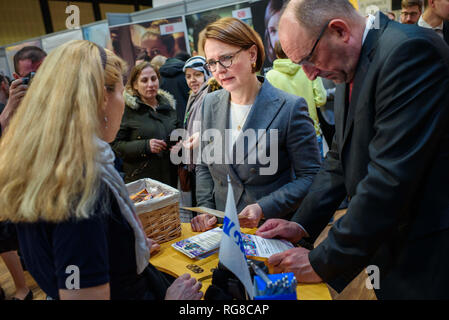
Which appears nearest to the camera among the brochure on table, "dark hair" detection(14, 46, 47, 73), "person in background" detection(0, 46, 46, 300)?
the brochure on table

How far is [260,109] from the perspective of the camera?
80.0 inches

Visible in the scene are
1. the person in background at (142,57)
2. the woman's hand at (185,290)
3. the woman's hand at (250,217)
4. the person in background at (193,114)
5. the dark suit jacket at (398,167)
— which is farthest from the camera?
the person in background at (142,57)

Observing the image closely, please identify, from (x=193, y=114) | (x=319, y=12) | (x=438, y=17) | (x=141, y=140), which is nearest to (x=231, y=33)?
(x=319, y=12)

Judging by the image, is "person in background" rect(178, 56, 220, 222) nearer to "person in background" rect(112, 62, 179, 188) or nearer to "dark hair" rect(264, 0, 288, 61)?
"person in background" rect(112, 62, 179, 188)

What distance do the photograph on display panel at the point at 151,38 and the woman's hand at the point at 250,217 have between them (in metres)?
4.90

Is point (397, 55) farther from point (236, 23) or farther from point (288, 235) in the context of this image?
point (236, 23)

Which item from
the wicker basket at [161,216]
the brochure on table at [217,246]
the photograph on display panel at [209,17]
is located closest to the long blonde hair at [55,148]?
the wicker basket at [161,216]

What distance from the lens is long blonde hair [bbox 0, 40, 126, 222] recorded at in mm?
934

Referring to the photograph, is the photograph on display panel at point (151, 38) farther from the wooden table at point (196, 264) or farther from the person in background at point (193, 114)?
the wooden table at point (196, 264)

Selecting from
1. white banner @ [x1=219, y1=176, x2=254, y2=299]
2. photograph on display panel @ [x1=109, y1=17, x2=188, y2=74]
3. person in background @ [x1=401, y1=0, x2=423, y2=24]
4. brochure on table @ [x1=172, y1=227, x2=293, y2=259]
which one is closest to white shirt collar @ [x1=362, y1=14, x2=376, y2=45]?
white banner @ [x1=219, y1=176, x2=254, y2=299]

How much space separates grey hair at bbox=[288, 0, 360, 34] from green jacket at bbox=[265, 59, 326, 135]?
245 centimetres

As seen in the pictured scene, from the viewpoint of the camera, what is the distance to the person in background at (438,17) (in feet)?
10.4

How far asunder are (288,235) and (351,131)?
601 millimetres

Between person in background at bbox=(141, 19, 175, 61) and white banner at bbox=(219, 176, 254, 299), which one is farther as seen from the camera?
person in background at bbox=(141, 19, 175, 61)
